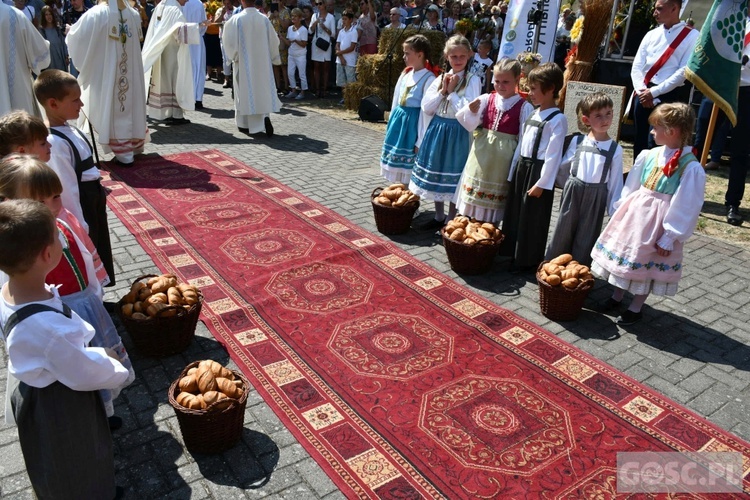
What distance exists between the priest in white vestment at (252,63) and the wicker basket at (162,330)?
674cm

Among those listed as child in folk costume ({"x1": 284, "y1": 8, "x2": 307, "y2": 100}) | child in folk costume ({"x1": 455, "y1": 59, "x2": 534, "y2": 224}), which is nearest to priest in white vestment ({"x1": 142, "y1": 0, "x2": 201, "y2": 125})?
child in folk costume ({"x1": 284, "y1": 8, "x2": 307, "y2": 100})

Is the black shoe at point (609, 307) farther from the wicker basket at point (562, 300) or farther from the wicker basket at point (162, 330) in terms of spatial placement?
the wicker basket at point (162, 330)

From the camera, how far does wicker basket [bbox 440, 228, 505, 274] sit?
501 centimetres

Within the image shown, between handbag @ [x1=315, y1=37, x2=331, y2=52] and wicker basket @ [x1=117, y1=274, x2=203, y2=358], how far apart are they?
1098 centimetres

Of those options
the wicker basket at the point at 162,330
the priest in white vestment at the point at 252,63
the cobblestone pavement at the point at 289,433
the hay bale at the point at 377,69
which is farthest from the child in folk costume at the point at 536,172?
the hay bale at the point at 377,69

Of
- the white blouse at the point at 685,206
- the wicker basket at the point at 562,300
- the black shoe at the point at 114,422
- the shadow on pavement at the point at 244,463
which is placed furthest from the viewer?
the wicker basket at the point at 562,300

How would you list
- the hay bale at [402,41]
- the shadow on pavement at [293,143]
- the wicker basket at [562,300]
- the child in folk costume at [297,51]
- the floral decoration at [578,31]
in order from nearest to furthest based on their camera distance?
1. the wicker basket at [562,300]
2. the shadow on pavement at [293,143]
3. the floral decoration at [578,31]
4. the hay bale at [402,41]
5. the child in folk costume at [297,51]

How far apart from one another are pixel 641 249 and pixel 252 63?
7.71 metres

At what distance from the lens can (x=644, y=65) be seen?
7.11 m

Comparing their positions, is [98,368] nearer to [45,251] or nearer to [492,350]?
[45,251]

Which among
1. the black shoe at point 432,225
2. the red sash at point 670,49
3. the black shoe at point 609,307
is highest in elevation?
the red sash at point 670,49

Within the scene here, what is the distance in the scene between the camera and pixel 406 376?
3.81 metres

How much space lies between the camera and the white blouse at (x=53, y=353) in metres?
2.13

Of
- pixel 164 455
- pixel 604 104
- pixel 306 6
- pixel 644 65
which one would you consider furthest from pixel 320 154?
pixel 306 6
